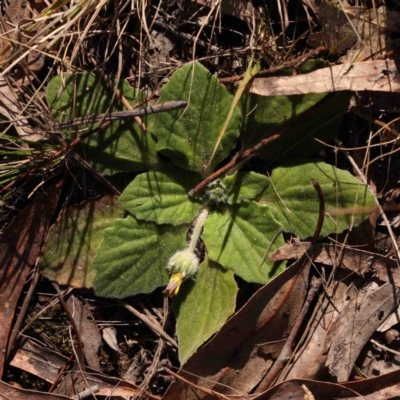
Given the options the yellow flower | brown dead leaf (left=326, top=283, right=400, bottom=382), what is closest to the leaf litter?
brown dead leaf (left=326, top=283, right=400, bottom=382)

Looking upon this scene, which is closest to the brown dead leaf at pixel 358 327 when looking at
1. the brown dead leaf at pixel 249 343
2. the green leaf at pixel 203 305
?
the brown dead leaf at pixel 249 343

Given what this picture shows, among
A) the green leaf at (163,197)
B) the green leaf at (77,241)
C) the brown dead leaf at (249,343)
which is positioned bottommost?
the brown dead leaf at (249,343)

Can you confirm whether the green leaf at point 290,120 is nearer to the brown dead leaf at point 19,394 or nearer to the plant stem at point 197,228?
the plant stem at point 197,228

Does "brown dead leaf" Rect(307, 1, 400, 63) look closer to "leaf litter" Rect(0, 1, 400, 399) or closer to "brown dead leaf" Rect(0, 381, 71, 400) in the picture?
"leaf litter" Rect(0, 1, 400, 399)

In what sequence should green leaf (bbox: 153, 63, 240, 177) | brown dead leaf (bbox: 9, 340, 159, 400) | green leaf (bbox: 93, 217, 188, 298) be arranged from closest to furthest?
1. green leaf (bbox: 153, 63, 240, 177)
2. green leaf (bbox: 93, 217, 188, 298)
3. brown dead leaf (bbox: 9, 340, 159, 400)

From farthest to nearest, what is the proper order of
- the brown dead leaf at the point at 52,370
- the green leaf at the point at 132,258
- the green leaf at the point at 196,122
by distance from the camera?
the brown dead leaf at the point at 52,370, the green leaf at the point at 132,258, the green leaf at the point at 196,122
